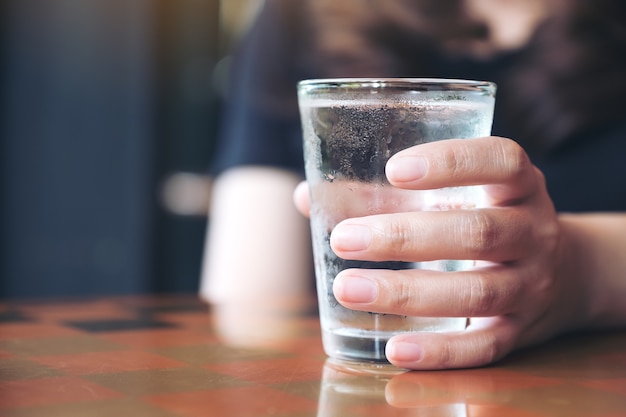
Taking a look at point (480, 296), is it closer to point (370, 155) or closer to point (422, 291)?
point (422, 291)

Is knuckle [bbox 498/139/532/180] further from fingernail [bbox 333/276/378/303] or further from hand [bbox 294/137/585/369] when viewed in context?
fingernail [bbox 333/276/378/303]

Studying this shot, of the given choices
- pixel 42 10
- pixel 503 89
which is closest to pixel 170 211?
pixel 42 10

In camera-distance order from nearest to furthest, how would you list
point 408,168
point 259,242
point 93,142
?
point 408,168 < point 259,242 < point 93,142

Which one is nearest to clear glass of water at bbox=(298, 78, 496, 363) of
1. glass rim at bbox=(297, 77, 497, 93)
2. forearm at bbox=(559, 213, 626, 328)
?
glass rim at bbox=(297, 77, 497, 93)

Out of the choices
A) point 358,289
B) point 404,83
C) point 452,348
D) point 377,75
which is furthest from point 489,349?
point 377,75

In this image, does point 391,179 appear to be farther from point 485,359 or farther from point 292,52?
point 292,52
